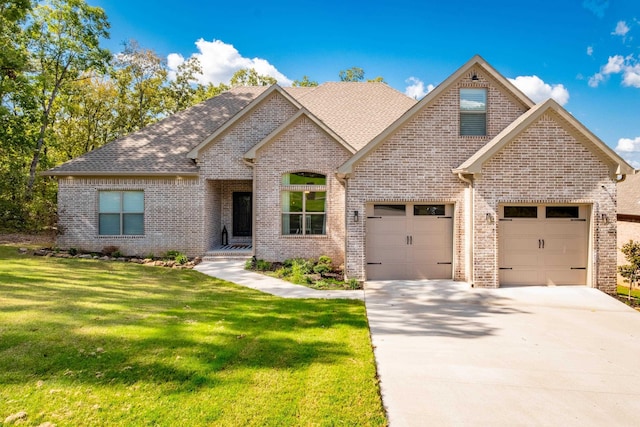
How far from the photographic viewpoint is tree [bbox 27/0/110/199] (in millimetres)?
21562

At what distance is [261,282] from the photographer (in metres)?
10.7

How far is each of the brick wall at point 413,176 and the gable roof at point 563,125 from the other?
36.5 inches

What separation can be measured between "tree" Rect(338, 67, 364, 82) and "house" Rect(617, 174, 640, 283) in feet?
93.2

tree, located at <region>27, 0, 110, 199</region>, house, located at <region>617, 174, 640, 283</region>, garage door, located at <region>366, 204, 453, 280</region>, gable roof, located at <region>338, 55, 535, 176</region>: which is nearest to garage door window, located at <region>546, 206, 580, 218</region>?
garage door, located at <region>366, 204, 453, 280</region>

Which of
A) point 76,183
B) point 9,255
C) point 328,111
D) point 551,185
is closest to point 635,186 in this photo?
point 551,185

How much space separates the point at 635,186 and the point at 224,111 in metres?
23.6

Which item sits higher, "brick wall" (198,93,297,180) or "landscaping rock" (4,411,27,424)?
"brick wall" (198,93,297,180)

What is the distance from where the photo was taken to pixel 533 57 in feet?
64.8

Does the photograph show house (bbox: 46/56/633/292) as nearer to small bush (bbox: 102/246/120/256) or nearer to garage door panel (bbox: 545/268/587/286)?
garage door panel (bbox: 545/268/587/286)

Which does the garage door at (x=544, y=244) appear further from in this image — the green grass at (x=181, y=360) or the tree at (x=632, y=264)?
the green grass at (x=181, y=360)

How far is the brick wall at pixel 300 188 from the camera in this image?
44.4 ft

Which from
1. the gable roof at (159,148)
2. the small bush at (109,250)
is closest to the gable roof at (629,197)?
the gable roof at (159,148)

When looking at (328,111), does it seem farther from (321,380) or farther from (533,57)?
(321,380)

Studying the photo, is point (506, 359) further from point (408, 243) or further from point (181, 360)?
point (408, 243)
